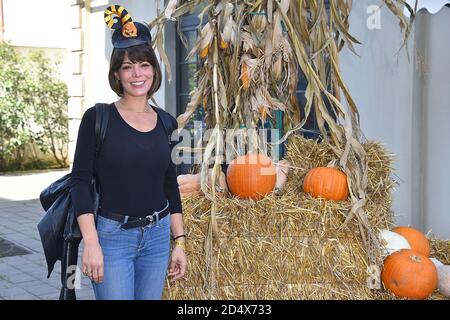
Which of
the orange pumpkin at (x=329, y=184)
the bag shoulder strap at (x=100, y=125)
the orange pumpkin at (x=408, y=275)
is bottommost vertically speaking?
the orange pumpkin at (x=408, y=275)

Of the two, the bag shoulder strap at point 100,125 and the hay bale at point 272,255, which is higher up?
the bag shoulder strap at point 100,125

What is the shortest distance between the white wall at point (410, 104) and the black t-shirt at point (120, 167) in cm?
246

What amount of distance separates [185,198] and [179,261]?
473 millimetres

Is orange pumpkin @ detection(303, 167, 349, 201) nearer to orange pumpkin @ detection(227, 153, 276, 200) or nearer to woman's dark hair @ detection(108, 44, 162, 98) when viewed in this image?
orange pumpkin @ detection(227, 153, 276, 200)

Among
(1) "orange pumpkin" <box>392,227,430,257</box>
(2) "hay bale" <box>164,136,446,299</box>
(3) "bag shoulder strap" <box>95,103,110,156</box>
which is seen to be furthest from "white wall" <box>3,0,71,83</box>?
(3) "bag shoulder strap" <box>95,103,110,156</box>

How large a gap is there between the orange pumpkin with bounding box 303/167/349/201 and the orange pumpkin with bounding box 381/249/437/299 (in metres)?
0.43

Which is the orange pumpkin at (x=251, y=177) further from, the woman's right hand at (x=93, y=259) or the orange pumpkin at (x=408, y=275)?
the woman's right hand at (x=93, y=259)

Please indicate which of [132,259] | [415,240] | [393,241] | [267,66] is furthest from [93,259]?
[415,240]

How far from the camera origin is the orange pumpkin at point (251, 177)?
10.5ft

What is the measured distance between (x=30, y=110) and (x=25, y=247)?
535 cm

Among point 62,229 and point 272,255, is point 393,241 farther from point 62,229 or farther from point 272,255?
point 62,229

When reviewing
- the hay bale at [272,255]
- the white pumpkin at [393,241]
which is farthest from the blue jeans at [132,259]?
the white pumpkin at [393,241]
